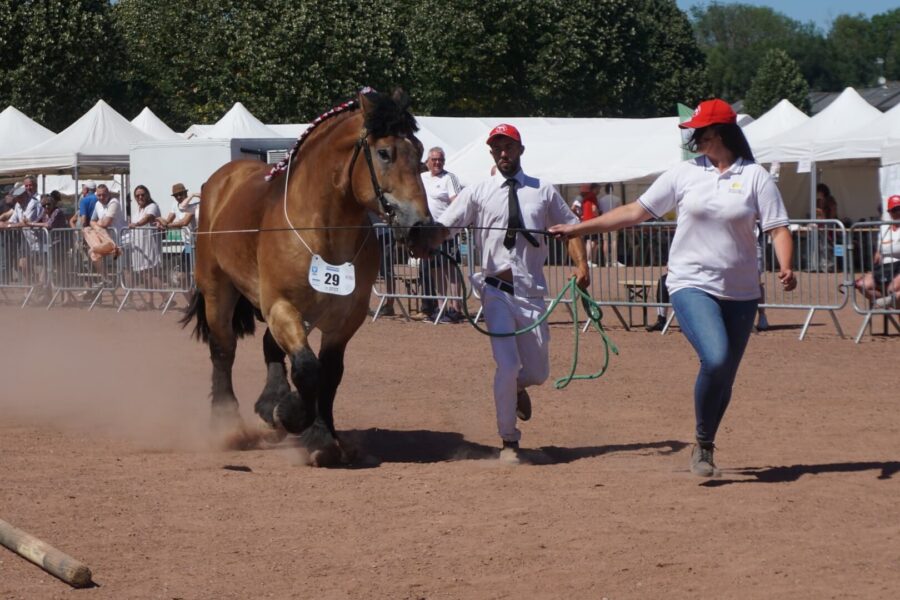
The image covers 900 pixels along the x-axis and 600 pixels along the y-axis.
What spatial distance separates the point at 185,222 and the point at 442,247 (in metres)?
5.09

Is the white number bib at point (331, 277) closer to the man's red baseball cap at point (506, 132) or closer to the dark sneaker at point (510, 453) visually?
the man's red baseball cap at point (506, 132)

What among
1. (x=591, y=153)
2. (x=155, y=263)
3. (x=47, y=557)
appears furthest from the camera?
(x=591, y=153)

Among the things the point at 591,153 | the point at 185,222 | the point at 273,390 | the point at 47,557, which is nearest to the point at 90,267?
the point at 185,222

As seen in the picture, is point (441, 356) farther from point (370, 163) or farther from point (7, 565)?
point (7, 565)

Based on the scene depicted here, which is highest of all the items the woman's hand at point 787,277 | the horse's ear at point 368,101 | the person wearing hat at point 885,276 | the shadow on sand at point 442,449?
the horse's ear at point 368,101

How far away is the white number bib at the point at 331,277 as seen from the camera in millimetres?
7660

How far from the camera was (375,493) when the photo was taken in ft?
22.9

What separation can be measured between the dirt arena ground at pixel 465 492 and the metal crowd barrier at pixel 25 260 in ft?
25.8

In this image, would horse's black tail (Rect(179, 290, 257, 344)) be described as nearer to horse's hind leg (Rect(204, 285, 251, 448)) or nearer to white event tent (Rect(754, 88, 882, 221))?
horse's hind leg (Rect(204, 285, 251, 448))

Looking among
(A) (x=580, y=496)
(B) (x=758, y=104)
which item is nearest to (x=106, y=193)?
(A) (x=580, y=496)

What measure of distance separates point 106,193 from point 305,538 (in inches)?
614

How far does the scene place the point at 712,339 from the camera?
683 cm

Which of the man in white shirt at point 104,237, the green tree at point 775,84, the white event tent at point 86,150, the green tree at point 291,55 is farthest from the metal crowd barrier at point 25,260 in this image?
the green tree at point 775,84

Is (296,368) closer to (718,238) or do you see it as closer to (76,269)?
(718,238)
